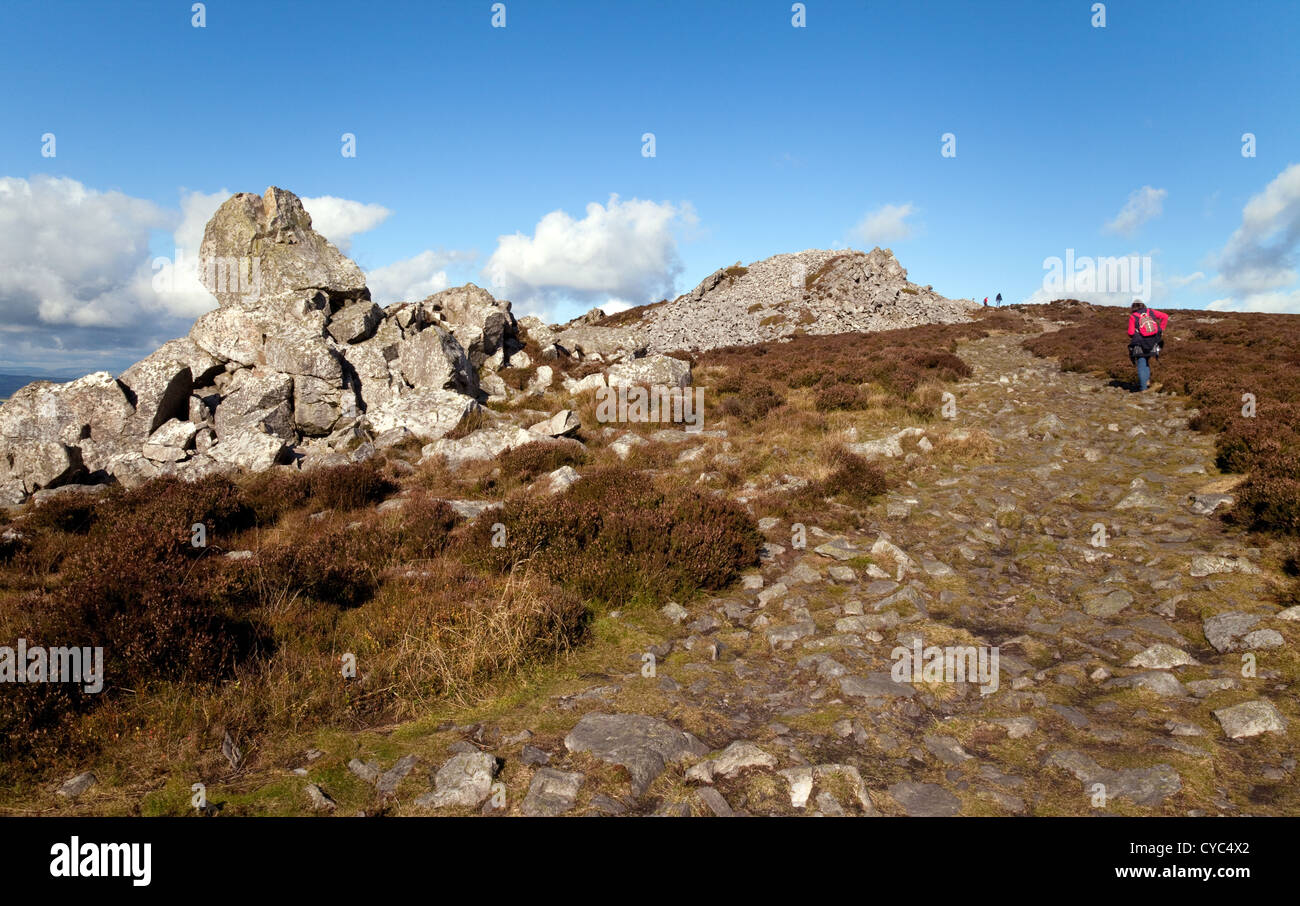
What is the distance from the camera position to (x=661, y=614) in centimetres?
701

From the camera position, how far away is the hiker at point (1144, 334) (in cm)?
1833

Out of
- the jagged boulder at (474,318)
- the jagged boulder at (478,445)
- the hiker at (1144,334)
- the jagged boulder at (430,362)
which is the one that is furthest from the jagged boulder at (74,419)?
the hiker at (1144,334)

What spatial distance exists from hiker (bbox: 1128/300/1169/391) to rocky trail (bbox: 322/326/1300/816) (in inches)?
454

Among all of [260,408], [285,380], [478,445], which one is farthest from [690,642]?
[285,380]

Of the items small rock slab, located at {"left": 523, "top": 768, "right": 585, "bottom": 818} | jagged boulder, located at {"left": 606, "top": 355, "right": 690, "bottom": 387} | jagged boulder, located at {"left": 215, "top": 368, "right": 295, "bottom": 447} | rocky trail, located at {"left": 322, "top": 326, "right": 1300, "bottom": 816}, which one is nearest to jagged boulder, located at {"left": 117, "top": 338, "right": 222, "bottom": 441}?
jagged boulder, located at {"left": 215, "top": 368, "right": 295, "bottom": 447}

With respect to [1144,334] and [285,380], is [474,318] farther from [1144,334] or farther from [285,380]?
[1144,334]

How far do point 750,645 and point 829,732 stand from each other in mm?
1676

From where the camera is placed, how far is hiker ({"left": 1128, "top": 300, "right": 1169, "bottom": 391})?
18328 millimetres

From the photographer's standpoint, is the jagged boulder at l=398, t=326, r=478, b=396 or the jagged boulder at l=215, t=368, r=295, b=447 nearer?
the jagged boulder at l=215, t=368, r=295, b=447

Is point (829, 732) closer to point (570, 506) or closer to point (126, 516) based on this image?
point (570, 506)

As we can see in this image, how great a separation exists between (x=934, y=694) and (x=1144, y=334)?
19.2 meters

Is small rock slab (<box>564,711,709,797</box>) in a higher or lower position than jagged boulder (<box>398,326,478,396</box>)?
lower

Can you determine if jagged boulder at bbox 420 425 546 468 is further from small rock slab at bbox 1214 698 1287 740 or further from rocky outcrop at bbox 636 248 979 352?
rocky outcrop at bbox 636 248 979 352

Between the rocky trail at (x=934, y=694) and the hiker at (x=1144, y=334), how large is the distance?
37.8 ft
